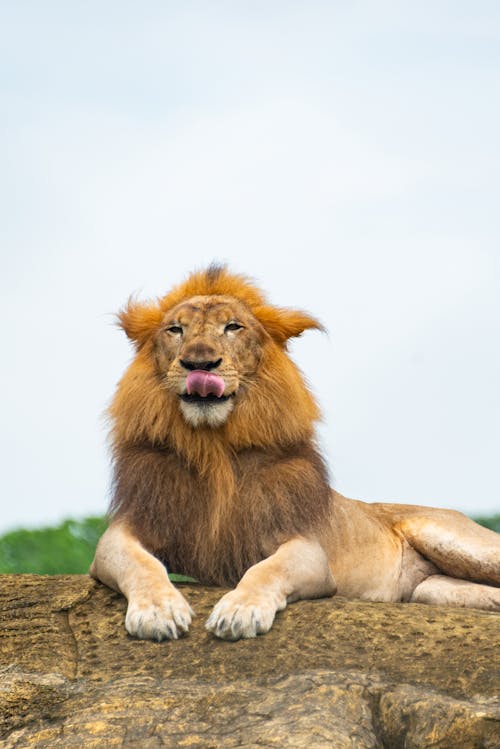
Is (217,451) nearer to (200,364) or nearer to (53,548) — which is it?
(200,364)

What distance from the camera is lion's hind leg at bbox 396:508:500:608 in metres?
6.15

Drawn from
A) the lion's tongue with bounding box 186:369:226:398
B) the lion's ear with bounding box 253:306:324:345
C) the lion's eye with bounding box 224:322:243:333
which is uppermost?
the lion's ear with bounding box 253:306:324:345

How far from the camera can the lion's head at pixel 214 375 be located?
5.32 m

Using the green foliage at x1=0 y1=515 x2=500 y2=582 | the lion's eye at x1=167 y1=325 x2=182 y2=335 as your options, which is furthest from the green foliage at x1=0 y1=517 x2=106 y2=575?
the lion's eye at x1=167 y1=325 x2=182 y2=335

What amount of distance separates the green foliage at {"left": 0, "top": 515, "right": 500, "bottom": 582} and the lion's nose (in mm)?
5076

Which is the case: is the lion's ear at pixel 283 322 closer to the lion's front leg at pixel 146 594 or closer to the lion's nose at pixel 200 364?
the lion's nose at pixel 200 364

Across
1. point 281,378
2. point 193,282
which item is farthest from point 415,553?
point 193,282

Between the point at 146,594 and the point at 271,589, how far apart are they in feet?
1.66

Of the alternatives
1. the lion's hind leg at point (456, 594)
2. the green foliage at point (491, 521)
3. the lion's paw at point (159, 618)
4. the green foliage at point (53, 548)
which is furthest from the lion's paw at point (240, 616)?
the green foliage at point (491, 521)

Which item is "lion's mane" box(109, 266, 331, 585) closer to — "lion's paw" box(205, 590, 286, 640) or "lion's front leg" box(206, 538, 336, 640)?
"lion's front leg" box(206, 538, 336, 640)

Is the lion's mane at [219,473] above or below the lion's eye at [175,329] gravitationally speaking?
below

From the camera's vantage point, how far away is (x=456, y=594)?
6078 mm

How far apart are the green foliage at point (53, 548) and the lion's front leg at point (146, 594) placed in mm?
4920

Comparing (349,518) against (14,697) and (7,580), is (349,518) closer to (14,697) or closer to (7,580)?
(7,580)
